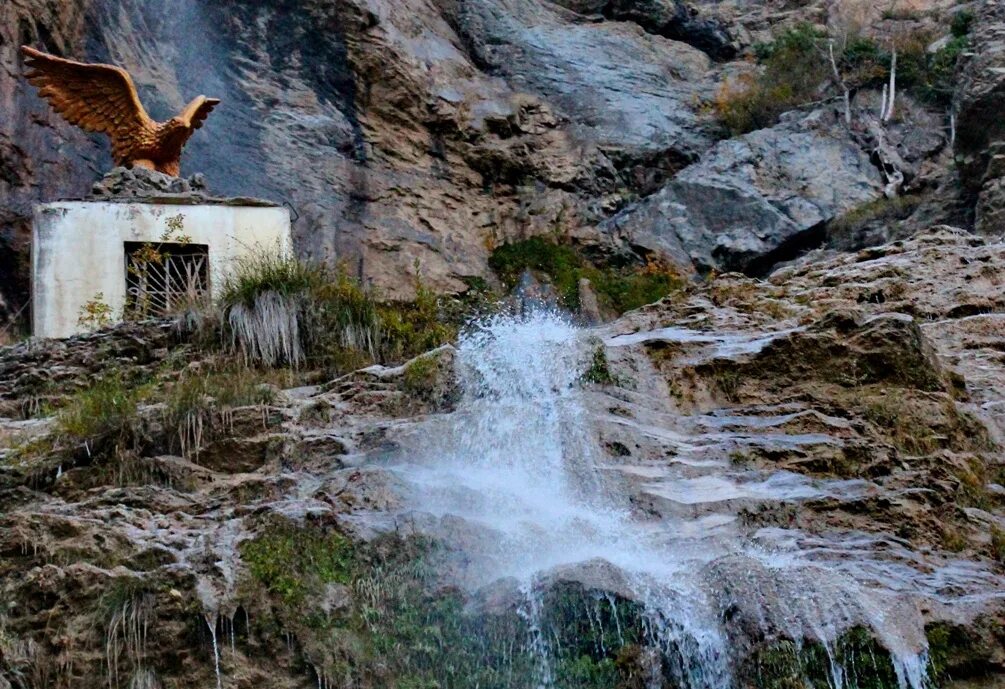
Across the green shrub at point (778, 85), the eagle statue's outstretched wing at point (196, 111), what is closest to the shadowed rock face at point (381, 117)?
the green shrub at point (778, 85)

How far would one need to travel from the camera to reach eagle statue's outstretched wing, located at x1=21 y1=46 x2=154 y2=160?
15.2m

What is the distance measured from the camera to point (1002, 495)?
930 centimetres

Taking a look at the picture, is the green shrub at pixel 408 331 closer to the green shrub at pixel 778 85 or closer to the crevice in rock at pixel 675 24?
the green shrub at pixel 778 85

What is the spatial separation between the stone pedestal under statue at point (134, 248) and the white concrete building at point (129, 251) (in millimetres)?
10

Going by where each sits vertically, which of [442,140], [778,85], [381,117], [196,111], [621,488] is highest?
[778,85]

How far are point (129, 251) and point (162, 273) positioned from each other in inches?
17.3

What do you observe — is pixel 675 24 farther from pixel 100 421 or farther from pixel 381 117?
pixel 100 421

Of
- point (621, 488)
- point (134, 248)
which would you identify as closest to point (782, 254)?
point (134, 248)

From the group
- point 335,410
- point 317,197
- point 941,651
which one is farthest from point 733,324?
point 317,197

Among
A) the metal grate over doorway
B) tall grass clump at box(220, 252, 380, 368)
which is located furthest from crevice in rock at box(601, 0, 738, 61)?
tall grass clump at box(220, 252, 380, 368)

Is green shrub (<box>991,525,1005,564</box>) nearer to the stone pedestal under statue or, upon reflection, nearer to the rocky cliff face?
the stone pedestal under statue

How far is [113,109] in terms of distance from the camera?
15.3 meters

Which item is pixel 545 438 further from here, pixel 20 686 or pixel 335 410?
pixel 20 686

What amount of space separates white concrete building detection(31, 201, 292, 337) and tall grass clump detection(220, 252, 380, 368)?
62.0 inches
